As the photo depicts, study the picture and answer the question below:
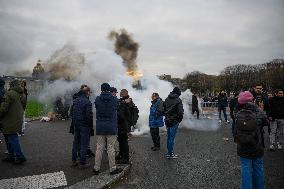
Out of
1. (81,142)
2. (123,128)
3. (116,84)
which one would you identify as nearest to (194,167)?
(123,128)

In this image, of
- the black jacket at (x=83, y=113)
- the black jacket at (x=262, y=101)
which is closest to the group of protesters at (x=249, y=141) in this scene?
the black jacket at (x=83, y=113)

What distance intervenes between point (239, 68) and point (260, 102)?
72135mm

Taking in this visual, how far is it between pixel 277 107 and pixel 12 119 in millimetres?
7639

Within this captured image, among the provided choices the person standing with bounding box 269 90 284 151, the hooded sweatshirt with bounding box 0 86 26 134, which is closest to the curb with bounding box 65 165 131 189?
the hooded sweatshirt with bounding box 0 86 26 134

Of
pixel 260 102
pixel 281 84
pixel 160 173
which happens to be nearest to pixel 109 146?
pixel 160 173

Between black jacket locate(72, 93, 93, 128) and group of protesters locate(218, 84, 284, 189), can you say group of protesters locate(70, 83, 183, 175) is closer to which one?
black jacket locate(72, 93, 93, 128)

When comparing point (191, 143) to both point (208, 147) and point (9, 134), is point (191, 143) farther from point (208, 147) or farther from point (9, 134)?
point (9, 134)

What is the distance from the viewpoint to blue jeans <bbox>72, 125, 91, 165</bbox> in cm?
827

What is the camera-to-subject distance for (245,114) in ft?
19.5

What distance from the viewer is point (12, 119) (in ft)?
27.9

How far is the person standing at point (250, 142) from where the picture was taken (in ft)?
19.2

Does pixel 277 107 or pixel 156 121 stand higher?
pixel 277 107

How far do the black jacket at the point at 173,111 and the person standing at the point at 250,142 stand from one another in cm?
400

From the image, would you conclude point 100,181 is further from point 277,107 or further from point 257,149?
point 277,107
